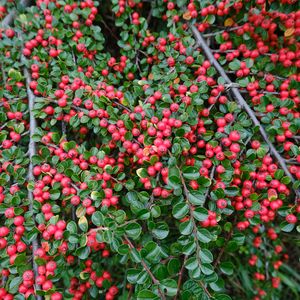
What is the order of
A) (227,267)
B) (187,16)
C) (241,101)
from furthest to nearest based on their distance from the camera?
(187,16) < (241,101) < (227,267)

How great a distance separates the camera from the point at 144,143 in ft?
5.77

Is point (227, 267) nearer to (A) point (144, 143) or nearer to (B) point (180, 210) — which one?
(B) point (180, 210)

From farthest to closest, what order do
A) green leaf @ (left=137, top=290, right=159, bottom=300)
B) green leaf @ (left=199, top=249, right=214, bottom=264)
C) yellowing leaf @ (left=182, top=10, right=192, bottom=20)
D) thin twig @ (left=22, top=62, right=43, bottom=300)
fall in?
yellowing leaf @ (left=182, top=10, right=192, bottom=20)
thin twig @ (left=22, top=62, right=43, bottom=300)
green leaf @ (left=199, top=249, right=214, bottom=264)
green leaf @ (left=137, top=290, right=159, bottom=300)

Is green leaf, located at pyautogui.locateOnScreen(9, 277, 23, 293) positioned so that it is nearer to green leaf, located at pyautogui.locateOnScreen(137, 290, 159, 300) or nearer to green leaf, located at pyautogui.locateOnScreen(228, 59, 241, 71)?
green leaf, located at pyautogui.locateOnScreen(137, 290, 159, 300)

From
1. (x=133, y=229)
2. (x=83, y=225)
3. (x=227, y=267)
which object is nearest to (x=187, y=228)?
(x=133, y=229)

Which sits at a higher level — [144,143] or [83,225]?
[144,143]

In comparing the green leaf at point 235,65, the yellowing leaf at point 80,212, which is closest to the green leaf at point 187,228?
the yellowing leaf at point 80,212

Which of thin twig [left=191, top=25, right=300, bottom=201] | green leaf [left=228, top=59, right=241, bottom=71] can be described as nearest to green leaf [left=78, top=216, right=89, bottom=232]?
thin twig [left=191, top=25, right=300, bottom=201]

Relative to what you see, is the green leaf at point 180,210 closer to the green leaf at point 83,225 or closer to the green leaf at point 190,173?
the green leaf at point 190,173

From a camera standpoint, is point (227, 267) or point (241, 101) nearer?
point (227, 267)

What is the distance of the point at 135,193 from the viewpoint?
1.76m

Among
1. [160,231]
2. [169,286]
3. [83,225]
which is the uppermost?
[83,225]

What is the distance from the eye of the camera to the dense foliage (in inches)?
63.9

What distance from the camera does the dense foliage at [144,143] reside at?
5.32ft
